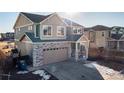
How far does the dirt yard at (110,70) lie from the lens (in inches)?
156

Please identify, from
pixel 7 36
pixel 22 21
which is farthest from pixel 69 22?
pixel 7 36

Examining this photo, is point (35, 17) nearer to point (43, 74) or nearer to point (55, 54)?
point (55, 54)

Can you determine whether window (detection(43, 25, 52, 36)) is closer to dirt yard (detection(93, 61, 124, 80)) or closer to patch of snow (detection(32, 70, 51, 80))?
patch of snow (detection(32, 70, 51, 80))

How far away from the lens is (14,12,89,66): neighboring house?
3.96m

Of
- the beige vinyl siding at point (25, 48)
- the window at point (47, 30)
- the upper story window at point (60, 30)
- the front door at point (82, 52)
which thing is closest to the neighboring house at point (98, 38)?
the front door at point (82, 52)

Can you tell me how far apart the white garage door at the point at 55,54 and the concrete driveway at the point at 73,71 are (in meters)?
0.14

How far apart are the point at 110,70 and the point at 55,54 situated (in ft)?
5.64

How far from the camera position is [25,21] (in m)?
4.06

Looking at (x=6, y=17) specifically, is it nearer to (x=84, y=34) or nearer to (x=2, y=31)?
(x=2, y=31)

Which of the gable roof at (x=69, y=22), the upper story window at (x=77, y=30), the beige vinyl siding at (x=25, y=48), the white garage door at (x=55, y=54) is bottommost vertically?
the white garage door at (x=55, y=54)

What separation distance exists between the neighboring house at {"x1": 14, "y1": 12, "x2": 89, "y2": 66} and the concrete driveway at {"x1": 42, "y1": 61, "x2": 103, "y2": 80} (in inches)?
7.2

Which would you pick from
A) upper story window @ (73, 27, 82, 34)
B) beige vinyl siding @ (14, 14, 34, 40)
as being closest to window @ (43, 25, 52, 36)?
beige vinyl siding @ (14, 14, 34, 40)

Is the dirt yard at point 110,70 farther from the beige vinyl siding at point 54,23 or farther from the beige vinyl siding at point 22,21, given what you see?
the beige vinyl siding at point 22,21
